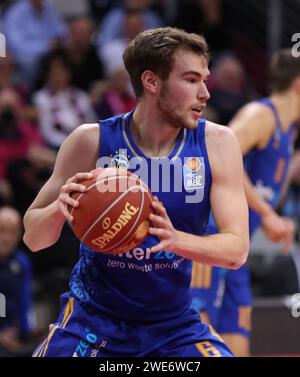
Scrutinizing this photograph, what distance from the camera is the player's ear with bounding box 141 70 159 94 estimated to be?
3.81m

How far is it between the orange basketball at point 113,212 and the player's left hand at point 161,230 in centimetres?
3

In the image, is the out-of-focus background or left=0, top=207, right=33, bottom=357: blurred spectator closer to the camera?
left=0, top=207, right=33, bottom=357: blurred spectator

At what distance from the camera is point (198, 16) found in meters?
10.2

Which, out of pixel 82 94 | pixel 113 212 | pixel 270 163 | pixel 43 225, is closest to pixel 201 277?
pixel 270 163

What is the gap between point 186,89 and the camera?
3.71m

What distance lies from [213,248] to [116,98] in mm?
5186

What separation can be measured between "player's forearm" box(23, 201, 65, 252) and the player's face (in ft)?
2.25

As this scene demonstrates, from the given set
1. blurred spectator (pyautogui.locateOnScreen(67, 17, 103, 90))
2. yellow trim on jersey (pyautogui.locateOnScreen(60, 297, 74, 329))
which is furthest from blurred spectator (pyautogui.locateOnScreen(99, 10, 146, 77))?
yellow trim on jersey (pyautogui.locateOnScreen(60, 297, 74, 329))

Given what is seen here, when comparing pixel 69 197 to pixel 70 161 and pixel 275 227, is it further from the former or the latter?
pixel 275 227

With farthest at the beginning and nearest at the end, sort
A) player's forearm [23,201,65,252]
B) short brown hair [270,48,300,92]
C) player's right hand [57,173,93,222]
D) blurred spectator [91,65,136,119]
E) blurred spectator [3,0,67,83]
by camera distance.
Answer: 1. blurred spectator [3,0,67,83]
2. blurred spectator [91,65,136,119]
3. short brown hair [270,48,300,92]
4. player's forearm [23,201,65,252]
5. player's right hand [57,173,93,222]

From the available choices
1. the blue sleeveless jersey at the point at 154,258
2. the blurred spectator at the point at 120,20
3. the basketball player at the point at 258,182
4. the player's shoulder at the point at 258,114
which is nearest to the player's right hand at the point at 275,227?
the basketball player at the point at 258,182

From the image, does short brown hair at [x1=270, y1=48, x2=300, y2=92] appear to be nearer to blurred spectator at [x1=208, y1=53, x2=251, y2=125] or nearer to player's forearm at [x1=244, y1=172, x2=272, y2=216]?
player's forearm at [x1=244, y1=172, x2=272, y2=216]

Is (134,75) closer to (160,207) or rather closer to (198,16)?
(160,207)
